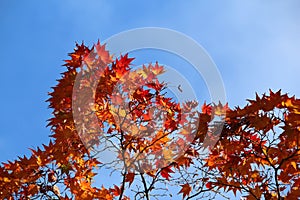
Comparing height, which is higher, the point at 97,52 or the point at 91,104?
the point at 97,52

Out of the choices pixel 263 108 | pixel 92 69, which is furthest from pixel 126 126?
pixel 263 108

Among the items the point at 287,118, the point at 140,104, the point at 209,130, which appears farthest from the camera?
the point at 140,104

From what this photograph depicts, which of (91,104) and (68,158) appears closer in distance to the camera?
(91,104)

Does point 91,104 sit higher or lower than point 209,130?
higher

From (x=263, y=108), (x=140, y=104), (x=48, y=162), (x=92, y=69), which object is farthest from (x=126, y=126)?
(x=263, y=108)

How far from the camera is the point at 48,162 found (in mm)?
4512

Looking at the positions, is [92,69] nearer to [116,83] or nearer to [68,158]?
[116,83]

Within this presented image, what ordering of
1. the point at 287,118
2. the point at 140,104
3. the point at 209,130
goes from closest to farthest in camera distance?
the point at 287,118
the point at 209,130
the point at 140,104

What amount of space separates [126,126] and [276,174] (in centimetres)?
171

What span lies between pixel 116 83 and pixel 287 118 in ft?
5.99

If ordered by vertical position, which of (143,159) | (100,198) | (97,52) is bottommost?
(100,198)

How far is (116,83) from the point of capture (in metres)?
4.17

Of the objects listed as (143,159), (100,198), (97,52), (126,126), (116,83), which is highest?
(97,52)

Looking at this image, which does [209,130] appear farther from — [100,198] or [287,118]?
[100,198]
